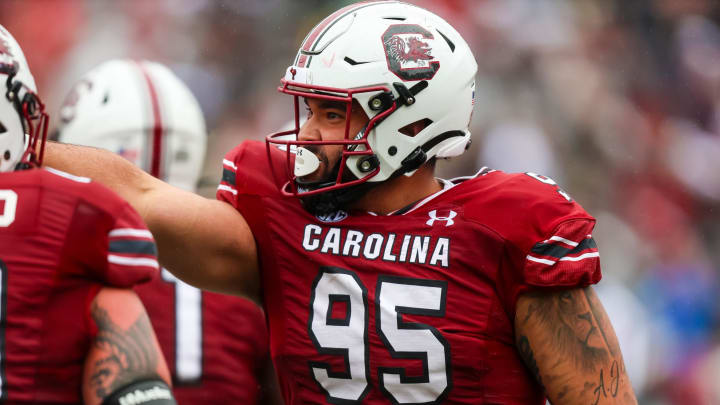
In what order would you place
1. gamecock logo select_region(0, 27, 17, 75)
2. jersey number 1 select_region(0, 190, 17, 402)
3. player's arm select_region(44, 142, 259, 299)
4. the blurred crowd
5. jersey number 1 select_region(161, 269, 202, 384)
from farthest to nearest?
1. the blurred crowd
2. jersey number 1 select_region(161, 269, 202, 384)
3. player's arm select_region(44, 142, 259, 299)
4. gamecock logo select_region(0, 27, 17, 75)
5. jersey number 1 select_region(0, 190, 17, 402)

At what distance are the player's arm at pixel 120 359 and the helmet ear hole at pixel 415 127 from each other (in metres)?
0.94

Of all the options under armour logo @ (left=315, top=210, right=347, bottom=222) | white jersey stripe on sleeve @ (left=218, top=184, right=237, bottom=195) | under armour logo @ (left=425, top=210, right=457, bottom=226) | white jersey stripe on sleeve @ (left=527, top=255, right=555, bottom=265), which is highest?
under armour logo @ (left=425, top=210, right=457, bottom=226)

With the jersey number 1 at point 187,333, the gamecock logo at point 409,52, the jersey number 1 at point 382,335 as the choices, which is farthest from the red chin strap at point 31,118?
the jersey number 1 at point 187,333

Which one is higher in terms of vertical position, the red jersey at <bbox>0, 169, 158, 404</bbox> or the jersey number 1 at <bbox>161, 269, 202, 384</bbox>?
the red jersey at <bbox>0, 169, 158, 404</bbox>

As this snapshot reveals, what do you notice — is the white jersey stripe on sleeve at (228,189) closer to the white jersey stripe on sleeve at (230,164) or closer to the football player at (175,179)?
the white jersey stripe on sleeve at (230,164)

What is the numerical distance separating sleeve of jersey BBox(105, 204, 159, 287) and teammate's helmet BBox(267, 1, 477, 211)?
2.10ft

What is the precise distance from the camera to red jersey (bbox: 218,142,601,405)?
2.38 meters

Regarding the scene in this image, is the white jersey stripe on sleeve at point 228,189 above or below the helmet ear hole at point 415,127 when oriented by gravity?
below

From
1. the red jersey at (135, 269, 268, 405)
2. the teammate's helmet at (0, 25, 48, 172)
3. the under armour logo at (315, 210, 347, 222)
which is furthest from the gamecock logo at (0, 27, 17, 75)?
the red jersey at (135, 269, 268, 405)

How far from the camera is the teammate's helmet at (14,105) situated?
1954 millimetres

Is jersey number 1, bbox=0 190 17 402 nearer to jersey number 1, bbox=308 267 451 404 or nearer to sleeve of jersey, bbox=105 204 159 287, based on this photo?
sleeve of jersey, bbox=105 204 159 287

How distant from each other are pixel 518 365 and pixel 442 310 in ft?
0.76

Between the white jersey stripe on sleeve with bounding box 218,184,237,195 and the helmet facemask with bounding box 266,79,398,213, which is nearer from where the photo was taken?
the helmet facemask with bounding box 266,79,398,213

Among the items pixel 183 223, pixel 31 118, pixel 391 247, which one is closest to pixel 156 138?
pixel 183 223
